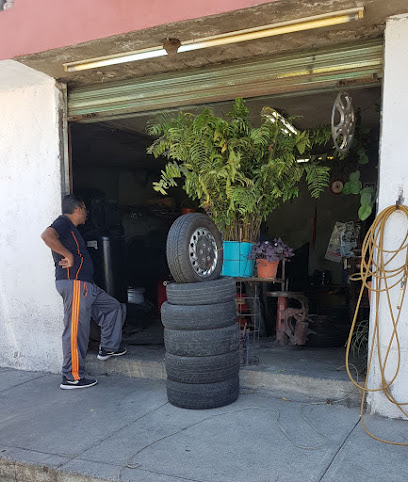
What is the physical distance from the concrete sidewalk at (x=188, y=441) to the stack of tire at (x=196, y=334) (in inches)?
6.7

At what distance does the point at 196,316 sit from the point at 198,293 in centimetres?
20

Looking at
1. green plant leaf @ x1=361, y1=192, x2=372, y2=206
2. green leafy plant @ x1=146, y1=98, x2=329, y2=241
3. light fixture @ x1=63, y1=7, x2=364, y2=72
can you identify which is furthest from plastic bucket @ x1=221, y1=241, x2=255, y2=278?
light fixture @ x1=63, y1=7, x2=364, y2=72

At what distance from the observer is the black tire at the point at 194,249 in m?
4.04

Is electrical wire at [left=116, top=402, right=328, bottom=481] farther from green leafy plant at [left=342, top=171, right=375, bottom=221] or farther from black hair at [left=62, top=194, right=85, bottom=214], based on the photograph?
black hair at [left=62, top=194, right=85, bottom=214]

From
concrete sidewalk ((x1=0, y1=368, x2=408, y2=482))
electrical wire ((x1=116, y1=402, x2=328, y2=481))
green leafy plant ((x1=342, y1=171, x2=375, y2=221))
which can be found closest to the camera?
concrete sidewalk ((x1=0, y1=368, x2=408, y2=482))

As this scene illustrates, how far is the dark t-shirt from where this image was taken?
4737 millimetres

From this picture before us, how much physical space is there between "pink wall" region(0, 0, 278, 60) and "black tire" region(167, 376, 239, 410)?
3066mm

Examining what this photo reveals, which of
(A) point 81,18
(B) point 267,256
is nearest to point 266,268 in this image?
(B) point 267,256

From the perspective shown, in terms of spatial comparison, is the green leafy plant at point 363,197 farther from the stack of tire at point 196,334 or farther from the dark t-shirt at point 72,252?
the dark t-shirt at point 72,252

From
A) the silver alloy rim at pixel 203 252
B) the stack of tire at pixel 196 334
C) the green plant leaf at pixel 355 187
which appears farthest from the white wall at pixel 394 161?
the silver alloy rim at pixel 203 252

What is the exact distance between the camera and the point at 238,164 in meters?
4.45

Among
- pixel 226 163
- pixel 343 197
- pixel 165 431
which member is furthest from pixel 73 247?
pixel 343 197

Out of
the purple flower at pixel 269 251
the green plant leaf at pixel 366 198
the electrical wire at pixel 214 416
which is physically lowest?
the electrical wire at pixel 214 416

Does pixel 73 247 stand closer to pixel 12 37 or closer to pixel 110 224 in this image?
pixel 12 37
